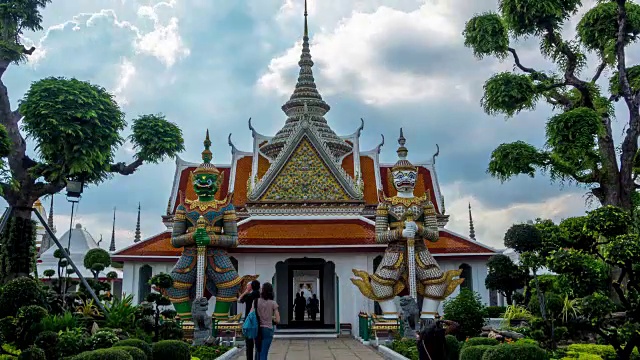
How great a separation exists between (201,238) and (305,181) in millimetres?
4992

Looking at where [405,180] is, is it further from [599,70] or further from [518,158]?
[599,70]

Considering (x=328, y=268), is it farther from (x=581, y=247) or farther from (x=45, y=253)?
(x=45, y=253)

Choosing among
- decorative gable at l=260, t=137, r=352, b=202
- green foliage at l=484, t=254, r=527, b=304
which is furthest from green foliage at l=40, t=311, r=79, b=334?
decorative gable at l=260, t=137, r=352, b=202

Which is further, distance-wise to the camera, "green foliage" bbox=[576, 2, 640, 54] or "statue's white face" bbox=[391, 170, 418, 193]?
"statue's white face" bbox=[391, 170, 418, 193]

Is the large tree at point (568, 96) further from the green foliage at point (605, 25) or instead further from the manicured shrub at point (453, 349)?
the manicured shrub at point (453, 349)

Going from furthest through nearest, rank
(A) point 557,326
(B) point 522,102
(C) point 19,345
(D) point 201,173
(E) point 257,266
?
1. (E) point 257,266
2. (D) point 201,173
3. (B) point 522,102
4. (A) point 557,326
5. (C) point 19,345

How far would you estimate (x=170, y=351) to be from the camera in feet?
26.0

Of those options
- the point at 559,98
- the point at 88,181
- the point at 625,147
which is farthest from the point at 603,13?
the point at 88,181

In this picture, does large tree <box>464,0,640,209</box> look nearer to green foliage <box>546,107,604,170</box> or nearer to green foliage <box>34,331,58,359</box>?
green foliage <box>546,107,604,170</box>

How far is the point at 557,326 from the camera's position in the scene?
32.5ft

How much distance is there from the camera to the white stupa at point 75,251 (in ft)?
81.5

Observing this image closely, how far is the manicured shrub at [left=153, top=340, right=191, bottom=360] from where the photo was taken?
787 cm

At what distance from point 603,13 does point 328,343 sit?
9.32 m

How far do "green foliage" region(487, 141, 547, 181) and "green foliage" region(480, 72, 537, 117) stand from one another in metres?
0.80
